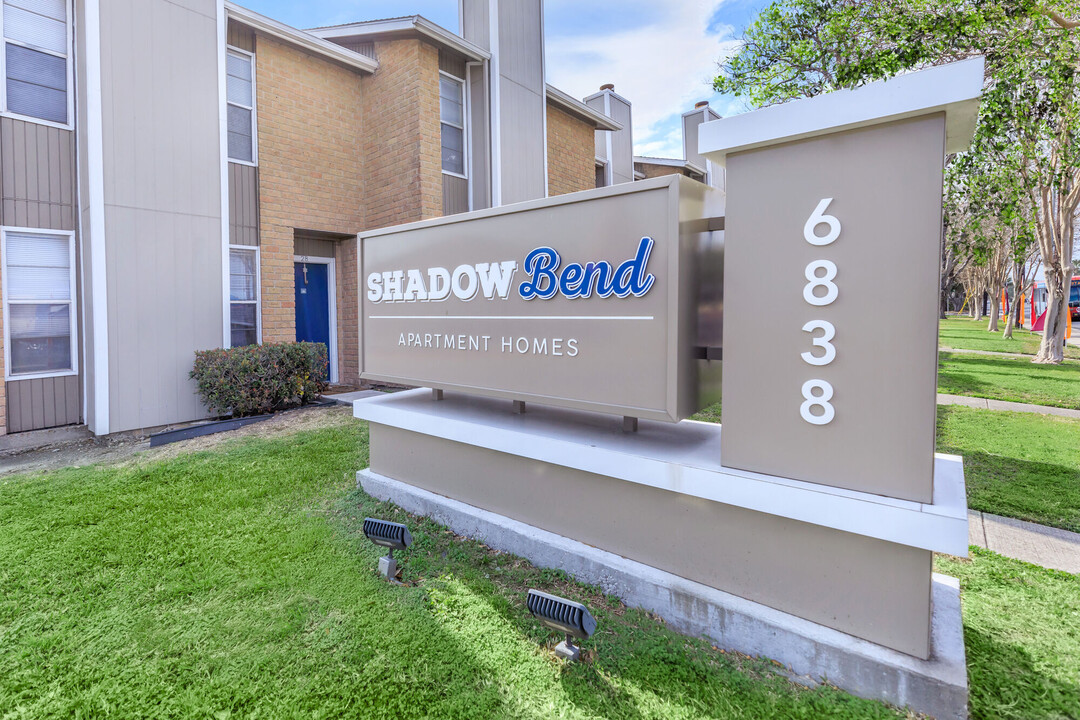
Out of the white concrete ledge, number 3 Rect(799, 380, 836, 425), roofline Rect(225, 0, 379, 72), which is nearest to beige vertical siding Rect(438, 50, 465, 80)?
roofline Rect(225, 0, 379, 72)

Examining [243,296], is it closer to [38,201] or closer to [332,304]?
[332,304]

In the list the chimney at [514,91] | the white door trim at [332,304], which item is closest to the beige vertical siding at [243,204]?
the white door trim at [332,304]

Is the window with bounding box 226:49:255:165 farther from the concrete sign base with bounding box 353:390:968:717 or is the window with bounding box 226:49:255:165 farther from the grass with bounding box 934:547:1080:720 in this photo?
the grass with bounding box 934:547:1080:720

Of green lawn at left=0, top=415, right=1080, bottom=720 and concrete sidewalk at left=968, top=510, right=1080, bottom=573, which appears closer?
green lawn at left=0, top=415, right=1080, bottom=720

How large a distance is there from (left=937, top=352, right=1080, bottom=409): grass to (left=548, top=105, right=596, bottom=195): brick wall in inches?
343

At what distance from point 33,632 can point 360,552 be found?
1621mm

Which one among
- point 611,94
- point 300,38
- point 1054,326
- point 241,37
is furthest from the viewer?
point 611,94

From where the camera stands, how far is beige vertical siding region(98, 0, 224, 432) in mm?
6992

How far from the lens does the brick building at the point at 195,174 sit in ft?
22.7

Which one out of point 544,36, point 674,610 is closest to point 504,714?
point 674,610

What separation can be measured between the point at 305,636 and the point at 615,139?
17214mm

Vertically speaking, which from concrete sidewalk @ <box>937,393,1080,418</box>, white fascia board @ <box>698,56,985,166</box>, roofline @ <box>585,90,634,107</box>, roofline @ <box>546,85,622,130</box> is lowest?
concrete sidewalk @ <box>937,393,1080,418</box>

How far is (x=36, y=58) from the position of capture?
7051 millimetres

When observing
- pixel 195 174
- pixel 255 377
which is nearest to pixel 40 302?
pixel 195 174
